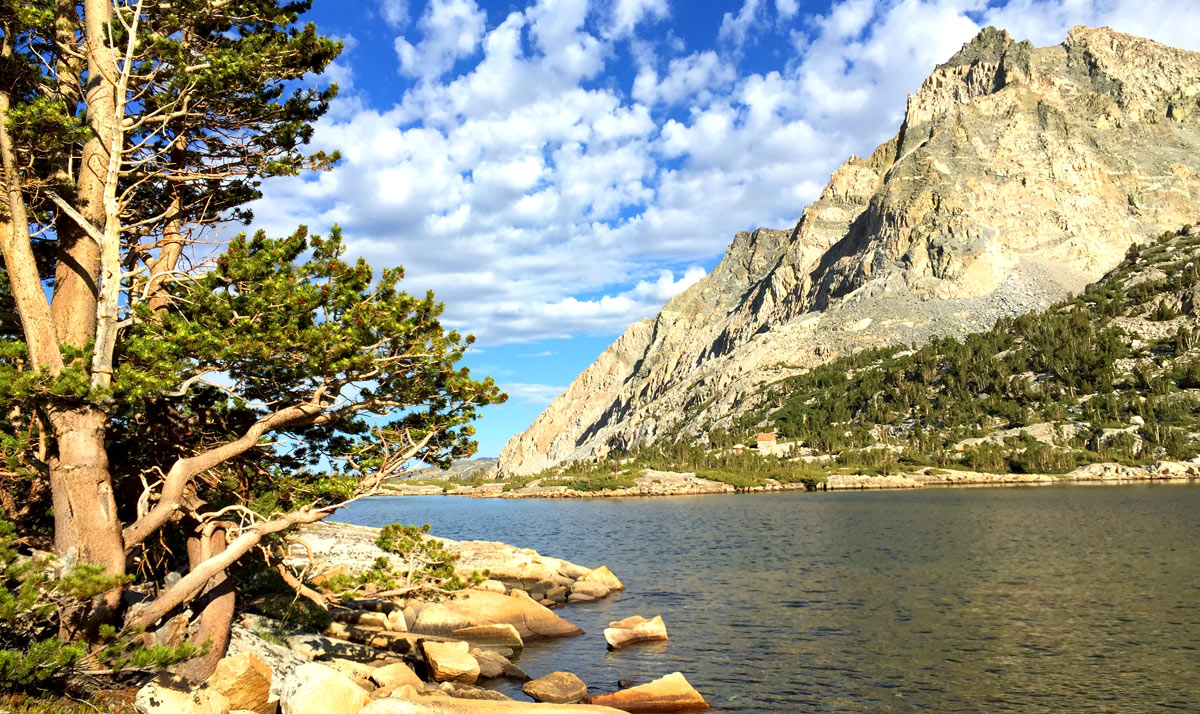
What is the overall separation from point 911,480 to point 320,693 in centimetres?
13719

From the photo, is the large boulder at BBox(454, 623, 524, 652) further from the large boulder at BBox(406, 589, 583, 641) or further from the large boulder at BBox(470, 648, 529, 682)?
the large boulder at BBox(470, 648, 529, 682)

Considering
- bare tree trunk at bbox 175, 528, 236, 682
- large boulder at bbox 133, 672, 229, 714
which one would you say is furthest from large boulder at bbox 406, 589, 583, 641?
large boulder at bbox 133, 672, 229, 714

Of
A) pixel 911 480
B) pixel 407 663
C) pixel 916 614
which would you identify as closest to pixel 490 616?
pixel 407 663

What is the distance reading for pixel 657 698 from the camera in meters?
19.3

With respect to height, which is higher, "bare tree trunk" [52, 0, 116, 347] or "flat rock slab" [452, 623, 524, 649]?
"bare tree trunk" [52, 0, 116, 347]

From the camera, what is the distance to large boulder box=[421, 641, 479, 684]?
20.6 m

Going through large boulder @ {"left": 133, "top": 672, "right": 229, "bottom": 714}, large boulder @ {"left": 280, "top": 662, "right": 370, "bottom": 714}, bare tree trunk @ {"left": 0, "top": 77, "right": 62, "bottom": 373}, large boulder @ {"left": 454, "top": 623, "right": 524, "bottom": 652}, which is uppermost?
bare tree trunk @ {"left": 0, "top": 77, "right": 62, "bottom": 373}

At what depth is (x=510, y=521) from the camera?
95.5m

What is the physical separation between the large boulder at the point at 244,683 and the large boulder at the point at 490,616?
11.6m

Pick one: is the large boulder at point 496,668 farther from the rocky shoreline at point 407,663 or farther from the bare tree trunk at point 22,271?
the bare tree trunk at point 22,271

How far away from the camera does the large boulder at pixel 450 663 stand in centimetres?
2061

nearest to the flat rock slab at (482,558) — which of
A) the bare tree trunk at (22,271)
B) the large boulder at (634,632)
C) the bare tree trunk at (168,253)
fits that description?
the large boulder at (634,632)

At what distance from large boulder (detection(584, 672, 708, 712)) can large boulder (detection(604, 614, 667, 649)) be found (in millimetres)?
6397

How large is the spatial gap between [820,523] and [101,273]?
2632 inches
